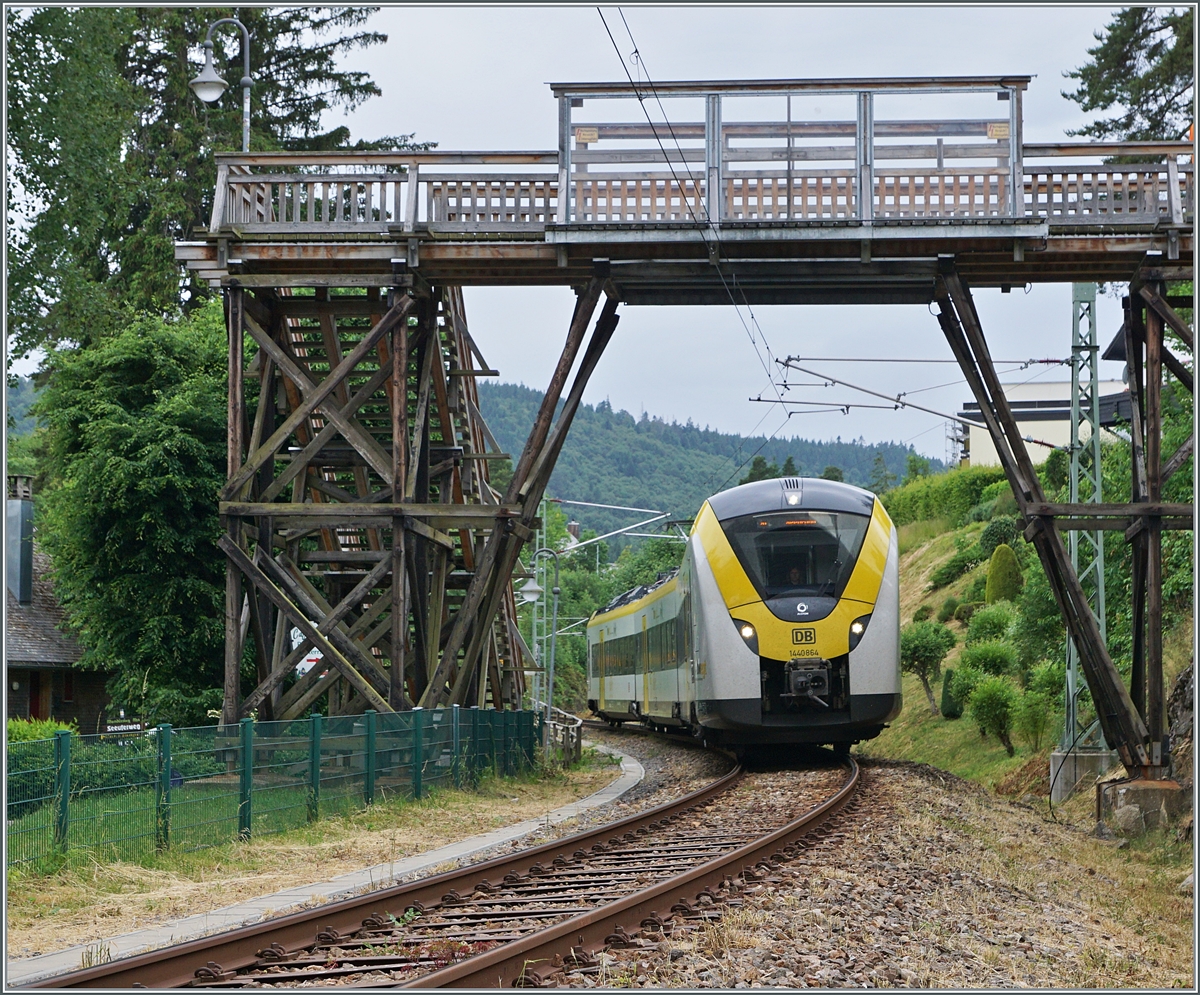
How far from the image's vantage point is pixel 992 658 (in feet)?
106

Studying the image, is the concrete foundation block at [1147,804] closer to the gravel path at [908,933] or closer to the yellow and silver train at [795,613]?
the yellow and silver train at [795,613]

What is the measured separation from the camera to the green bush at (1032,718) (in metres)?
27.8

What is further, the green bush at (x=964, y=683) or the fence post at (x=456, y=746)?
the green bush at (x=964, y=683)

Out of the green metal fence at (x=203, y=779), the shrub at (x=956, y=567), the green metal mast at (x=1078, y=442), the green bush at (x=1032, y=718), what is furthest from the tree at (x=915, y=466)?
the green metal fence at (x=203, y=779)

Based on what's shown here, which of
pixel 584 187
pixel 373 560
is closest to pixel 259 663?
pixel 373 560

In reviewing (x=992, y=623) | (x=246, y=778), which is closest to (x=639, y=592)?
(x=992, y=623)

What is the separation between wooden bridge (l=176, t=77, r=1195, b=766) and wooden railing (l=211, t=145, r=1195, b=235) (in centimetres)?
3

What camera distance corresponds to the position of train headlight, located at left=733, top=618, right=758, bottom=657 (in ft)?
61.9

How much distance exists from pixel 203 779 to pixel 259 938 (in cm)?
466

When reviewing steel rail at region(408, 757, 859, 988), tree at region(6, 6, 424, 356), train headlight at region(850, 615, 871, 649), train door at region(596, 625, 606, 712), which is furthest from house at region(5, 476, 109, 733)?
steel rail at region(408, 757, 859, 988)

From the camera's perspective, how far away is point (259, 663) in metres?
19.8

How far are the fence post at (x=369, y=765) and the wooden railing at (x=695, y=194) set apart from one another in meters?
6.22

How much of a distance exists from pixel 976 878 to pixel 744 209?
9.39 meters

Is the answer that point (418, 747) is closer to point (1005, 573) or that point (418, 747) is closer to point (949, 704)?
point (949, 704)
